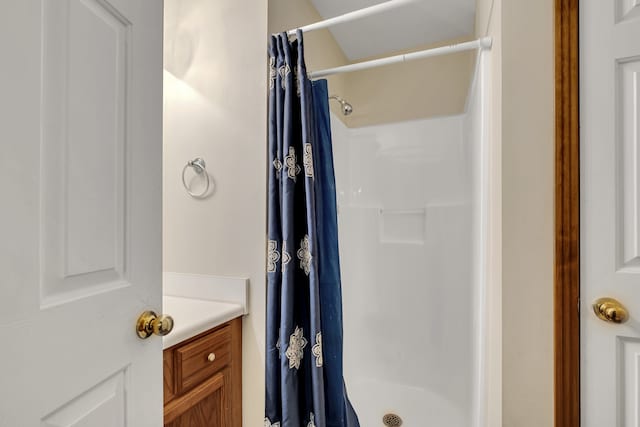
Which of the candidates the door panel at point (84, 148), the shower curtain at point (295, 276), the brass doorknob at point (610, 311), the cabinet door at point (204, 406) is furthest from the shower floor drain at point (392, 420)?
the door panel at point (84, 148)

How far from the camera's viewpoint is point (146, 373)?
2.13 feet

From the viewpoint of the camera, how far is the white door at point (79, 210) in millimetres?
407

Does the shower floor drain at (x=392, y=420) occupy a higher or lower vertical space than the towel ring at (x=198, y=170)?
lower

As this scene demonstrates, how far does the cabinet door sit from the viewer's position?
94 centimetres

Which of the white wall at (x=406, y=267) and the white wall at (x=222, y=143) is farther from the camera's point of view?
the white wall at (x=406, y=267)

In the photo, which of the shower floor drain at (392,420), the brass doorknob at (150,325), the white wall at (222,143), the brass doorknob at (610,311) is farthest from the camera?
the shower floor drain at (392,420)

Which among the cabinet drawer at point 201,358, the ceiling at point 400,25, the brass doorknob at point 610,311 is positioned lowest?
the cabinet drawer at point 201,358

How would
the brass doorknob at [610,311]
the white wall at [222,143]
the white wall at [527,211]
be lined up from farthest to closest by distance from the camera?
the white wall at [222,143] → the white wall at [527,211] → the brass doorknob at [610,311]

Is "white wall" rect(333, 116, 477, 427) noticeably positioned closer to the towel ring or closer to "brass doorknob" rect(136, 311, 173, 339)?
the towel ring

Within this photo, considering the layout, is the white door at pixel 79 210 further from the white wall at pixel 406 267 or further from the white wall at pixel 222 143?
the white wall at pixel 406 267

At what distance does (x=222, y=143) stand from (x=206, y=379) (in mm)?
958

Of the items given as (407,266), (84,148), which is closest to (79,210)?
(84,148)

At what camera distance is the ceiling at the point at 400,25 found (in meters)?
1.76

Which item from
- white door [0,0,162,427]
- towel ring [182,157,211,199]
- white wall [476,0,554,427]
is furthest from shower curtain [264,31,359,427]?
white wall [476,0,554,427]
